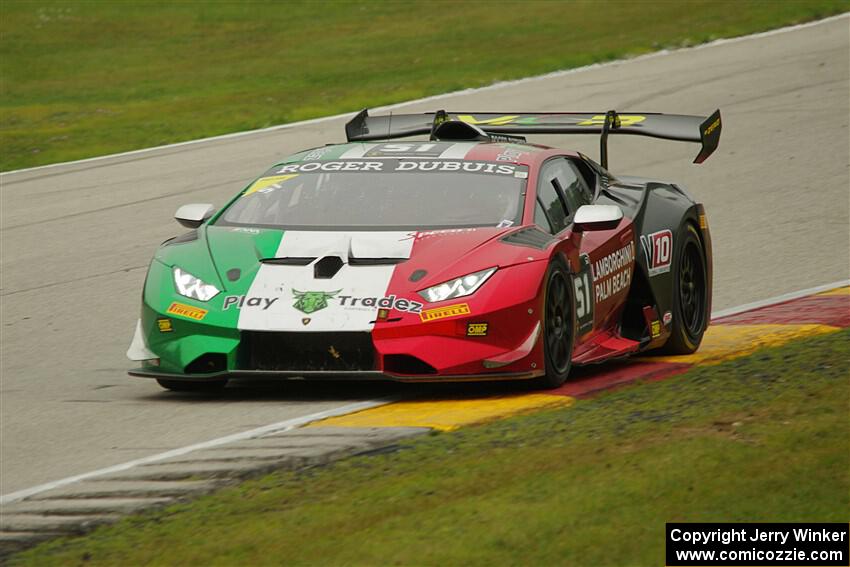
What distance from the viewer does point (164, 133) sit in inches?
812

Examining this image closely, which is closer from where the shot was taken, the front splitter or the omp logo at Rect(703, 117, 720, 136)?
the front splitter

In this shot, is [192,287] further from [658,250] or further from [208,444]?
[658,250]

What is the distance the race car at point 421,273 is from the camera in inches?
315

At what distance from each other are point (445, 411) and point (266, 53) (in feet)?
65.3

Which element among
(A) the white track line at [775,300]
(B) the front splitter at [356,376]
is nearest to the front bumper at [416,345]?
(B) the front splitter at [356,376]

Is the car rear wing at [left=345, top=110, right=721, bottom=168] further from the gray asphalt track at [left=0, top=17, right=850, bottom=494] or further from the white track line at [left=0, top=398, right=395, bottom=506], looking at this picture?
the white track line at [left=0, top=398, right=395, bottom=506]

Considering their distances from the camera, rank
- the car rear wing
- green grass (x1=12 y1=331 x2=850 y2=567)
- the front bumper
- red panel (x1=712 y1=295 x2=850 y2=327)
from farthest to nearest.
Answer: the car rear wing
red panel (x1=712 y1=295 x2=850 y2=327)
the front bumper
green grass (x1=12 y1=331 x2=850 y2=567)

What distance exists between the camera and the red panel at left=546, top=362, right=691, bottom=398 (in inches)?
330

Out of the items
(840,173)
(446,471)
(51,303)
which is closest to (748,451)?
(446,471)

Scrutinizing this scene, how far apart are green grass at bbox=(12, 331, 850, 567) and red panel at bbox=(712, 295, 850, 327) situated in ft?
9.52

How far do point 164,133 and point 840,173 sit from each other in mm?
8425

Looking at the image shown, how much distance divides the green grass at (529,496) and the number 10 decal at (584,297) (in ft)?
4.94

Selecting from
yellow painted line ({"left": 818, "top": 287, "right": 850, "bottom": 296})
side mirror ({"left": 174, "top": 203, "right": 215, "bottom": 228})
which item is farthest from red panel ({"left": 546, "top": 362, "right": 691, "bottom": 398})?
yellow painted line ({"left": 818, "top": 287, "right": 850, "bottom": 296})

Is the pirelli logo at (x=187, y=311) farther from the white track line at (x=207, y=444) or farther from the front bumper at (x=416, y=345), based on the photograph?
the white track line at (x=207, y=444)
